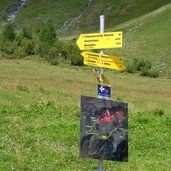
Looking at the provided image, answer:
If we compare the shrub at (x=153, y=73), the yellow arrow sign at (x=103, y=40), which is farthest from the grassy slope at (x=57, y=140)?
the shrub at (x=153, y=73)

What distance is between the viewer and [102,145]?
9766 mm

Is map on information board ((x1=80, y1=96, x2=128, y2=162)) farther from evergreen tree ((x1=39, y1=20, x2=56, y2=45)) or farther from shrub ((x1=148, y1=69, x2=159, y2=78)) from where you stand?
evergreen tree ((x1=39, y1=20, x2=56, y2=45))

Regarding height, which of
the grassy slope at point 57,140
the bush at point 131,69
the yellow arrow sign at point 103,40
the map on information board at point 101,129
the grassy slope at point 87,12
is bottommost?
the grassy slope at point 57,140

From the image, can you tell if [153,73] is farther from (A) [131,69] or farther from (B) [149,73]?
(A) [131,69]

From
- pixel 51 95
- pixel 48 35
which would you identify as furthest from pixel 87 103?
pixel 48 35

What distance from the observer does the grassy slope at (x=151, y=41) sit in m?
71.2

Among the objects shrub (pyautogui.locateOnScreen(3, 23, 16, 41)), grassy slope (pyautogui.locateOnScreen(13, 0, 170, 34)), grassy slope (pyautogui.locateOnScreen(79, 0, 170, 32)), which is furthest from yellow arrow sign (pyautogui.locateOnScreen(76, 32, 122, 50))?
grassy slope (pyautogui.locateOnScreen(13, 0, 170, 34))

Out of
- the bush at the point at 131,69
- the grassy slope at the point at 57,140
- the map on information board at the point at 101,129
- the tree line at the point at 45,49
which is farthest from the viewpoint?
the tree line at the point at 45,49

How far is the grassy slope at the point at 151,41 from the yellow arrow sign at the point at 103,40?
5378 cm

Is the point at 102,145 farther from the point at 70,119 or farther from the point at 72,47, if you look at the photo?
the point at 72,47

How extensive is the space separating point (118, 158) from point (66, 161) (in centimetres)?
314

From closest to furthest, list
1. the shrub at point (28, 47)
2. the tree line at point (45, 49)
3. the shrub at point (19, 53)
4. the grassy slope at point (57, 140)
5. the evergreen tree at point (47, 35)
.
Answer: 1. the grassy slope at point (57, 140)
2. the tree line at point (45, 49)
3. the shrub at point (19, 53)
4. the shrub at point (28, 47)
5. the evergreen tree at point (47, 35)

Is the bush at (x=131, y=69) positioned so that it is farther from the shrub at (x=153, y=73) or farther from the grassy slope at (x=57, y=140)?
the grassy slope at (x=57, y=140)

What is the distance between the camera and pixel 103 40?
397 inches
